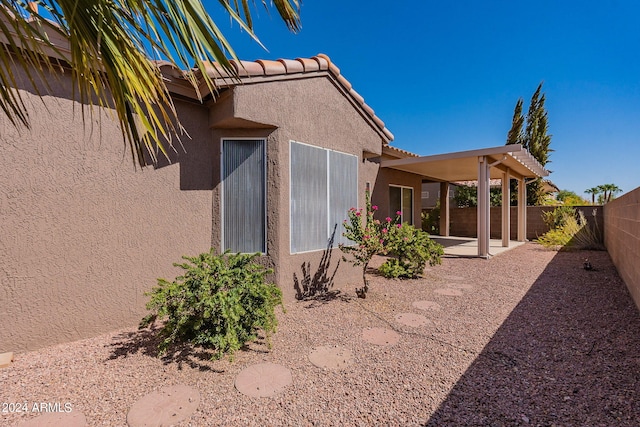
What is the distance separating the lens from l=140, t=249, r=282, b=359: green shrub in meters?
3.65

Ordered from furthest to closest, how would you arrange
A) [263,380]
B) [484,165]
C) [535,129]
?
[535,129] < [484,165] < [263,380]

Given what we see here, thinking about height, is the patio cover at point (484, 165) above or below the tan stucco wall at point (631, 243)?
above

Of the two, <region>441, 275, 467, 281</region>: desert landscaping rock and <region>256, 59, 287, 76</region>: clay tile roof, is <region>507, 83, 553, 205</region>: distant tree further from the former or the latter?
<region>256, 59, 287, 76</region>: clay tile roof

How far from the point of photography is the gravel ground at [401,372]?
265cm

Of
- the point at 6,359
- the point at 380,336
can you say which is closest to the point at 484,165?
the point at 380,336

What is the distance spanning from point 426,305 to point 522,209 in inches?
488

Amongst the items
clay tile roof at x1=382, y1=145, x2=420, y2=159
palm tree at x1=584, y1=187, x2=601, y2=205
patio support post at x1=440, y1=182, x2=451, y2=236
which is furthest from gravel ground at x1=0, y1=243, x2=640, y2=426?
palm tree at x1=584, y1=187, x2=601, y2=205

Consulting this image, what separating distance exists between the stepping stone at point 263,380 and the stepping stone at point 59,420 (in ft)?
4.55

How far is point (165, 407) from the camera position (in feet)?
9.05

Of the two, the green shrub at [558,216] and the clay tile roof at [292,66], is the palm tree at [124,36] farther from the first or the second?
the green shrub at [558,216]

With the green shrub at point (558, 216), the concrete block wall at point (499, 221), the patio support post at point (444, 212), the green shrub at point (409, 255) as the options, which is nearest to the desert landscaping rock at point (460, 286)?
the green shrub at point (409, 255)

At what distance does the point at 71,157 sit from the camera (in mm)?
4082

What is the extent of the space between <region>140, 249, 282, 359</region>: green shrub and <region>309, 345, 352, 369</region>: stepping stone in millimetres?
696

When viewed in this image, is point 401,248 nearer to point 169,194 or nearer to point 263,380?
point 263,380
